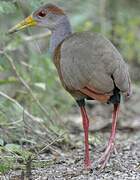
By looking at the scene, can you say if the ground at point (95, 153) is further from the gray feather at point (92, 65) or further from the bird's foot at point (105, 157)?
the gray feather at point (92, 65)

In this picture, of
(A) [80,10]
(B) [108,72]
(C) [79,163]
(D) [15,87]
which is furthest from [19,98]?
(A) [80,10]

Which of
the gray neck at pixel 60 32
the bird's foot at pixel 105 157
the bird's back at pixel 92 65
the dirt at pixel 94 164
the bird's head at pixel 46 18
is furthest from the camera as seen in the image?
the bird's head at pixel 46 18

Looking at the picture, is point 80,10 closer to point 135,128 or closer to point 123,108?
point 123,108

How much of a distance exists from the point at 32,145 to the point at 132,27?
12.5 feet

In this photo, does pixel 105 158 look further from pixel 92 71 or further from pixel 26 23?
pixel 26 23

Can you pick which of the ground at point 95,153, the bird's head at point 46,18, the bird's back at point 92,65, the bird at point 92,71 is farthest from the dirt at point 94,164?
the bird's head at point 46,18

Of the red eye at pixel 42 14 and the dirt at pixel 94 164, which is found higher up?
the red eye at pixel 42 14

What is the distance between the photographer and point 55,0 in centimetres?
840

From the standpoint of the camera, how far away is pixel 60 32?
568 cm

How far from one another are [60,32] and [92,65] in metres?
0.89

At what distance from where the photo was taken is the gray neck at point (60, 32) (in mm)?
5574

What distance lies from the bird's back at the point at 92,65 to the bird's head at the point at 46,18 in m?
0.67

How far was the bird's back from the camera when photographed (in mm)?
4820

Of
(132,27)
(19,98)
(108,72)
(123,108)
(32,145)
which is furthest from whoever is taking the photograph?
(132,27)
